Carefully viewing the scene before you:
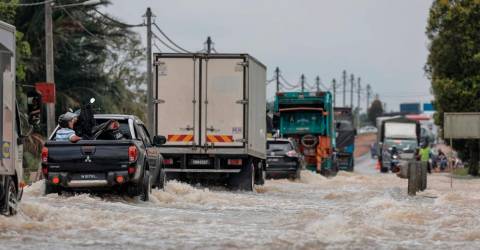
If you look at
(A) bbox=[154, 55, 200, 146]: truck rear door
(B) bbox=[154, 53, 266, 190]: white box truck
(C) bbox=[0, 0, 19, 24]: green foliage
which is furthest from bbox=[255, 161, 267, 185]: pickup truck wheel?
(C) bbox=[0, 0, 19, 24]: green foliage

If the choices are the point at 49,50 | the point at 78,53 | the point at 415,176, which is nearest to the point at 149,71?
the point at 78,53

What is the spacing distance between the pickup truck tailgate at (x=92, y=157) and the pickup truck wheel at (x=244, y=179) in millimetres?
8247

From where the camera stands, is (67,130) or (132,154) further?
(67,130)

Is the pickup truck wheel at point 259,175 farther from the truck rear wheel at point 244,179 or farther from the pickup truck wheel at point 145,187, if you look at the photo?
the pickup truck wheel at point 145,187

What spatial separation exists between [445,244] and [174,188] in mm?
11609

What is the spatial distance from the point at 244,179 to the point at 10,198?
12781mm

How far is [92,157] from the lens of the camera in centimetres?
1977

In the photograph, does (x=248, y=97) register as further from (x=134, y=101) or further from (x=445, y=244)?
(x=134, y=101)

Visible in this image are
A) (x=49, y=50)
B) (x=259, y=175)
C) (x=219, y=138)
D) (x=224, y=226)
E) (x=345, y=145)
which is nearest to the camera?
(x=224, y=226)

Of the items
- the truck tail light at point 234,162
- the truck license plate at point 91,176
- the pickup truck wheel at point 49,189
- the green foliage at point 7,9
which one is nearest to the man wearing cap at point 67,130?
the truck license plate at point 91,176

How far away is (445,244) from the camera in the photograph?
13.3 metres

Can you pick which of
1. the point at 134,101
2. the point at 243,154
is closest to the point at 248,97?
the point at 243,154

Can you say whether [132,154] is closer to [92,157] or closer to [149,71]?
[92,157]

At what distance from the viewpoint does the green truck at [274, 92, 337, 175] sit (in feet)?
148
